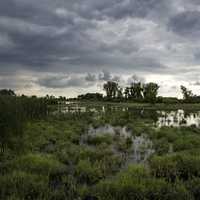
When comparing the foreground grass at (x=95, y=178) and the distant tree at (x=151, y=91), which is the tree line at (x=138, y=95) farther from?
the foreground grass at (x=95, y=178)

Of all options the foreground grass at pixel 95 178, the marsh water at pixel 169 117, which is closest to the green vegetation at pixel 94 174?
the foreground grass at pixel 95 178

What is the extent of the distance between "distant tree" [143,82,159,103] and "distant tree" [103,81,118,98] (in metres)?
26.3

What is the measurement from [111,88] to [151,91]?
36.4m

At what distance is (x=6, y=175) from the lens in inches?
355

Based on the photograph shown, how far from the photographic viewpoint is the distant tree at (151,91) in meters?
114

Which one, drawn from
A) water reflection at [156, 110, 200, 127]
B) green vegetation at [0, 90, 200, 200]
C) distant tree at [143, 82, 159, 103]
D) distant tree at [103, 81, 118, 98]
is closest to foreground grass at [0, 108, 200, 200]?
green vegetation at [0, 90, 200, 200]

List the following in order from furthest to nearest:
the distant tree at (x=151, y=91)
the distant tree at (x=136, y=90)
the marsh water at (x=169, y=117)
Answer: the distant tree at (x=136, y=90) → the distant tree at (x=151, y=91) → the marsh water at (x=169, y=117)

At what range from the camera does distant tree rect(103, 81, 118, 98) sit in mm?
151000

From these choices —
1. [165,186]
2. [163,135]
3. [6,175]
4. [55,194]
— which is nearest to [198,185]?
[165,186]

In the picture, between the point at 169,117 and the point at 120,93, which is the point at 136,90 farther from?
the point at 169,117

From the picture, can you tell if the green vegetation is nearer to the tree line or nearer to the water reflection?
the water reflection

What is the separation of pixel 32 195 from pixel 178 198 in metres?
4.05

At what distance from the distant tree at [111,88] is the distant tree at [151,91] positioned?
2635 centimetres

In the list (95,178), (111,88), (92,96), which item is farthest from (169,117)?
(92,96)
